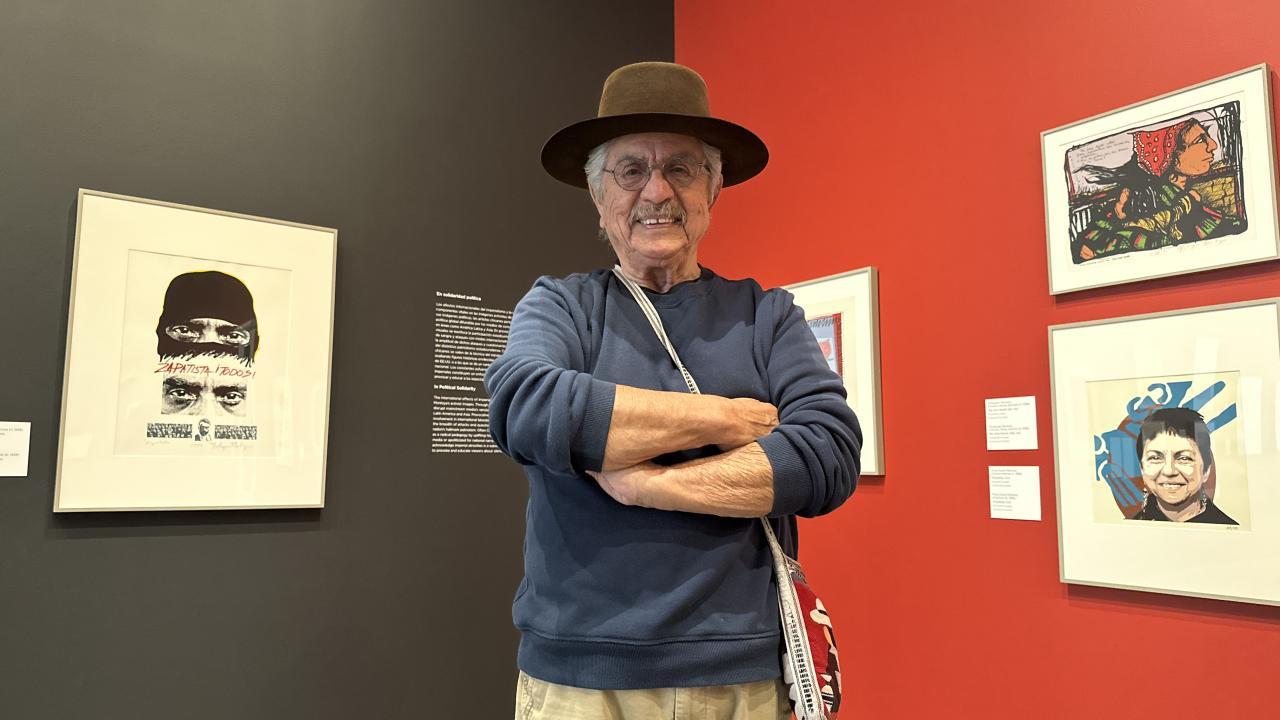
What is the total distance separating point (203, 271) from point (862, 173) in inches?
81.3

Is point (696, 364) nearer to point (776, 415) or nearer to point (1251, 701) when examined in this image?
point (776, 415)

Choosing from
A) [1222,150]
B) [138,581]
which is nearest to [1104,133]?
[1222,150]

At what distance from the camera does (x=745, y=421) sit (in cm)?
121

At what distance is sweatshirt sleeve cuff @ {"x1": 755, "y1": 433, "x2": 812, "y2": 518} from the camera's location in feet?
3.77

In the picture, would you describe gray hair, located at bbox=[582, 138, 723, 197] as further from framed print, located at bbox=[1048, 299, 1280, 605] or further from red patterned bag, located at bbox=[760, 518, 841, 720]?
framed print, located at bbox=[1048, 299, 1280, 605]

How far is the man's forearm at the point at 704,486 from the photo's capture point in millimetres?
1138

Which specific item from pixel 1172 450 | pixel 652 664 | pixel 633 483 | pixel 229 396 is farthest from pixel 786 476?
pixel 229 396

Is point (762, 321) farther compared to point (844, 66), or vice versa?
point (844, 66)

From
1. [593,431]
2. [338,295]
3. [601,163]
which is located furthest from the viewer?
[338,295]

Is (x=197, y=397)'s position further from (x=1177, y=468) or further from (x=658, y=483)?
(x=1177, y=468)

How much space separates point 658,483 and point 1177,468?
1.46m

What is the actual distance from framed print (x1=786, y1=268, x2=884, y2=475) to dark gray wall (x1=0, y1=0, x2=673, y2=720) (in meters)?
1.01

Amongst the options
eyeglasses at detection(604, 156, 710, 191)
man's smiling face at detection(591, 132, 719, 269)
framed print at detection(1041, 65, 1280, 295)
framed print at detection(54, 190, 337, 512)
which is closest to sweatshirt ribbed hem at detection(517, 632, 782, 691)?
man's smiling face at detection(591, 132, 719, 269)

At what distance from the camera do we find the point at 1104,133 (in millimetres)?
2125
